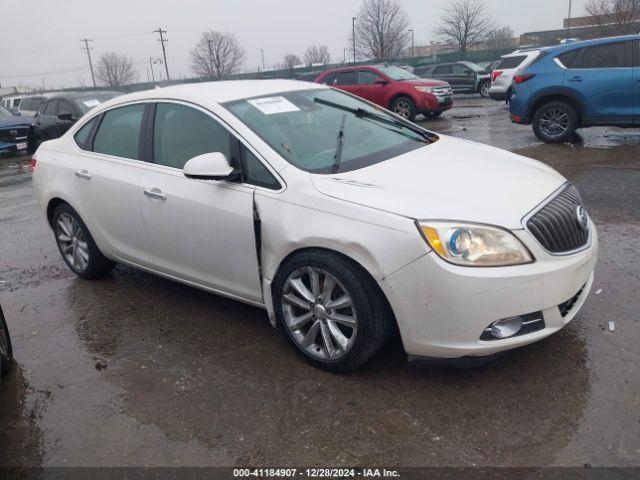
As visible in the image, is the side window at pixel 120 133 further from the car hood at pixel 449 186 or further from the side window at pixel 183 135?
the car hood at pixel 449 186

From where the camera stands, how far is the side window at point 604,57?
9148mm

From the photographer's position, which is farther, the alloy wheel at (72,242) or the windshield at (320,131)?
the alloy wheel at (72,242)

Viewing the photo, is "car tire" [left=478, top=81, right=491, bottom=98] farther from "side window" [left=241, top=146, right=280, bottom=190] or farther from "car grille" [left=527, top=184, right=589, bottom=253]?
"side window" [left=241, top=146, right=280, bottom=190]

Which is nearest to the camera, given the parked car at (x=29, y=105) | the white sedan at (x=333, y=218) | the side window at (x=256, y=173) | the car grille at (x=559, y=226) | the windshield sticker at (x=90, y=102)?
the white sedan at (x=333, y=218)

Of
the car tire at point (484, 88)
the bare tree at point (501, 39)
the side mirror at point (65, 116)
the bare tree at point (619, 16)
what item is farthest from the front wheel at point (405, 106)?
the bare tree at point (501, 39)

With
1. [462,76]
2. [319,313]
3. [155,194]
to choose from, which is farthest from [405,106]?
[319,313]

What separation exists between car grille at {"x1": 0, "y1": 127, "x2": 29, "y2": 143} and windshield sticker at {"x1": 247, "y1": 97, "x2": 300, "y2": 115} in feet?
45.9

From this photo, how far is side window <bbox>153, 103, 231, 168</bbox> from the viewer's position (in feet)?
12.2

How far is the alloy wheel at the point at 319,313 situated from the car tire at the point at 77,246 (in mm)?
2252

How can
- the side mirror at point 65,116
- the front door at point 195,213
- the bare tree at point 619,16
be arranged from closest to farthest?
the front door at point 195,213 < the side mirror at point 65,116 < the bare tree at point 619,16

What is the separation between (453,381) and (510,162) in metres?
1.55

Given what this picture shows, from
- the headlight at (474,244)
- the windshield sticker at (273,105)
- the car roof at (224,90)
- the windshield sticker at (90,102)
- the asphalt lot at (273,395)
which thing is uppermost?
the car roof at (224,90)

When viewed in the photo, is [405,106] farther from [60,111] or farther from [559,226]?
[559,226]

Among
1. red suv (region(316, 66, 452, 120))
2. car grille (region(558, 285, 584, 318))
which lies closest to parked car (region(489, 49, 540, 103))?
red suv (region(316, 66, 452, 120))
